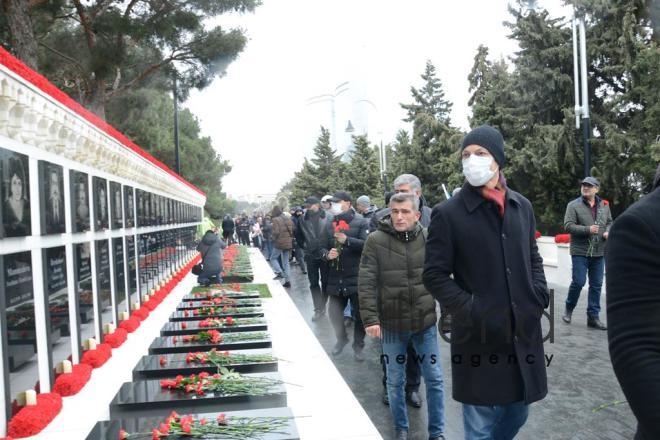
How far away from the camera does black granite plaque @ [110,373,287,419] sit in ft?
14.6

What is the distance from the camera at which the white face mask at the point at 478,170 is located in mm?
3066

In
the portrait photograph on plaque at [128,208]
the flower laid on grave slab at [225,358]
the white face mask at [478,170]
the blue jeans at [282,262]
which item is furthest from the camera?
the blue jeans at [282,262]

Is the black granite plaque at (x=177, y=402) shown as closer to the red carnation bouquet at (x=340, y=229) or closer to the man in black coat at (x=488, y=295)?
the man in black coat at (x=488, y=295)

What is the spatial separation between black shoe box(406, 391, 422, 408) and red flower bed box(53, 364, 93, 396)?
9.79ft

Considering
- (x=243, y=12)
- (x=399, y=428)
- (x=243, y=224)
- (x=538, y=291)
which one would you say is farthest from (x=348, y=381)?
(x=243, y=224)

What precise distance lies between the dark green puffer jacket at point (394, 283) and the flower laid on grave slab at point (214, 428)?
99cm

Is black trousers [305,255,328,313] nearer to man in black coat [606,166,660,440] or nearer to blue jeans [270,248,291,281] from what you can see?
blue jeans [270,248,291,281]

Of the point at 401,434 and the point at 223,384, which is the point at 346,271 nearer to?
the point at 223,384

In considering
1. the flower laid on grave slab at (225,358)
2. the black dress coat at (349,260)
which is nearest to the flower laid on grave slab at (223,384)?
the flower laid on grave slab at (225,358)

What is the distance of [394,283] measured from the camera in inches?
177

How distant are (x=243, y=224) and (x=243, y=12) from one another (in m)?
23.9

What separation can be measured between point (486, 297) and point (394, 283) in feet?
5.27

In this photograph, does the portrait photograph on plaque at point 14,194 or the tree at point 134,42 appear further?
the tree at point 134,42

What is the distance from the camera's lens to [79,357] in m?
6.20
